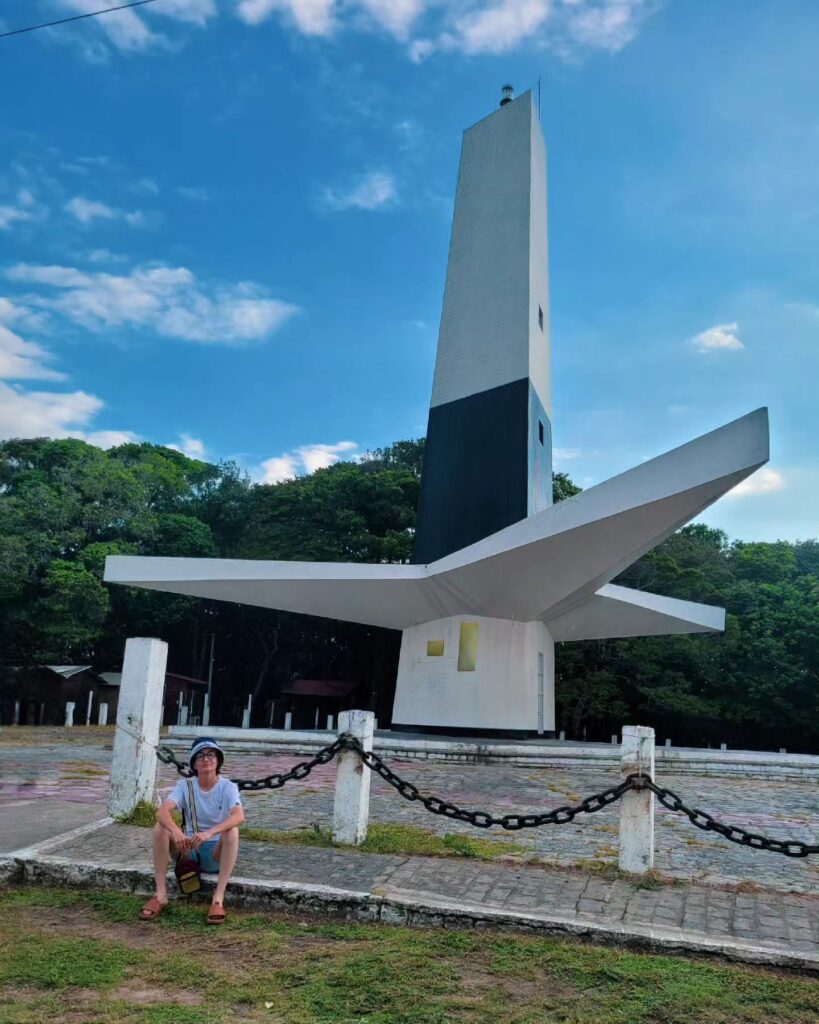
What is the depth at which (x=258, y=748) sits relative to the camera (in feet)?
38.8

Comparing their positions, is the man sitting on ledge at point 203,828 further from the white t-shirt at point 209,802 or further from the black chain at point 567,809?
the black chain at point 567,809

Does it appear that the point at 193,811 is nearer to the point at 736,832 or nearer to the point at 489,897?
the point at 489,897

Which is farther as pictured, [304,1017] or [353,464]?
[353,464]

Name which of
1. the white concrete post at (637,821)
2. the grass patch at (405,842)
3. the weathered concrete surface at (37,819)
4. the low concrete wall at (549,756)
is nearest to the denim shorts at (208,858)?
the grass patch at (405,842)

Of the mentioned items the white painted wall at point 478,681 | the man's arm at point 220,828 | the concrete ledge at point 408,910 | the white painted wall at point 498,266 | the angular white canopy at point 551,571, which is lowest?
the concrete ledge at point 408,910

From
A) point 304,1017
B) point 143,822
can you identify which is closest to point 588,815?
point 143,822

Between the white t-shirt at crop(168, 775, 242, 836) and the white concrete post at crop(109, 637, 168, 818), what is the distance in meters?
1.47

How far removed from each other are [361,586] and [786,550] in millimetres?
18411

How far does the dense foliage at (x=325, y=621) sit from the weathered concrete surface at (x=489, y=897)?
1905 cm

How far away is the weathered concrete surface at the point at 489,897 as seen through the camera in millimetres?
3570

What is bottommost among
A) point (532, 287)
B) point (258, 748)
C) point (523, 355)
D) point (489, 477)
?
point (258, 748)

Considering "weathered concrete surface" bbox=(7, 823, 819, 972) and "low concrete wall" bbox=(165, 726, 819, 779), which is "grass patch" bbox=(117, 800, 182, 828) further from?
"low concrete wall" bbox=(165, 726, 819, 779)

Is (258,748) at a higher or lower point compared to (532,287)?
lower

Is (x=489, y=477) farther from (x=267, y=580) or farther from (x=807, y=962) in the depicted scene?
(x=807, y=962)
